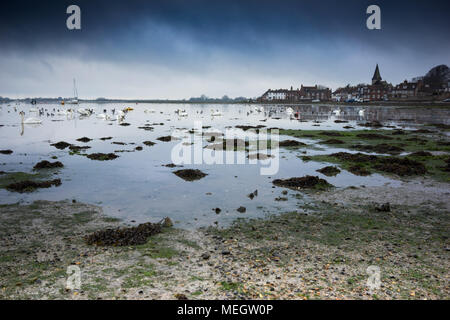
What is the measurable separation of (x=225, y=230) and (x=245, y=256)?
1921mm

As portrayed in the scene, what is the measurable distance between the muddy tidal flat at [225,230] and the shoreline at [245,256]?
0.03 m

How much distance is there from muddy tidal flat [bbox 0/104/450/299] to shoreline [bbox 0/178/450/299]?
1.3 inches

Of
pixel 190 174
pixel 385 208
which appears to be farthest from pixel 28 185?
pixel 385 208

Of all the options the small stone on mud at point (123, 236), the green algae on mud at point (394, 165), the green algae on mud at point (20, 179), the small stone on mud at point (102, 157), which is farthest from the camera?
the small stone on mud at point (102, 157)

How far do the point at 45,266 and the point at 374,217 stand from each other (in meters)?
11.1

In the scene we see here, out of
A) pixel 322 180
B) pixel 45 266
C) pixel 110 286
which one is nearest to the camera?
pixel 110 286

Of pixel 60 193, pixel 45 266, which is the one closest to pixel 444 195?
pixel 45 266

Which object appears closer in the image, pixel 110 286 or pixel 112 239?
pixel 110 286

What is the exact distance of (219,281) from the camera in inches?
268

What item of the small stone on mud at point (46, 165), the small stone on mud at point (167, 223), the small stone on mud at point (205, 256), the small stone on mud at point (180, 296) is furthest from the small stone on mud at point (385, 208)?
the small stone on mud at point (46, 165)

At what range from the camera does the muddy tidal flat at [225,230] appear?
6629 millimetres

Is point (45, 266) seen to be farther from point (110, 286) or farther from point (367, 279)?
point (367, 279)

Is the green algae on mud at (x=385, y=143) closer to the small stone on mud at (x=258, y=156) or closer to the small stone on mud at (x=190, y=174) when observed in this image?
the small stone on mud at (x=258, y=156)

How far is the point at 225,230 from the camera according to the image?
386 inches
